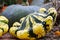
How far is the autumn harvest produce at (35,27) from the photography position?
0.96 meters

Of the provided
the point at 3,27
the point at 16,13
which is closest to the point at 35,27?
the point at 3,27

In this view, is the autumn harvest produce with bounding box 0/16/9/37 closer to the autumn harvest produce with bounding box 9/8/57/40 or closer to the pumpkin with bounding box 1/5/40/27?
the autumn harvest produce with bounding box 9/8/57/40

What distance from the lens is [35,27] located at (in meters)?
0.95

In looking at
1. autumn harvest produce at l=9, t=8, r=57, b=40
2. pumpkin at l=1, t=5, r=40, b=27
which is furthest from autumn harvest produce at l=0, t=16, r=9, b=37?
pumpkin at l=1, t=5, r=40, b=27

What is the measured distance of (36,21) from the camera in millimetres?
1021

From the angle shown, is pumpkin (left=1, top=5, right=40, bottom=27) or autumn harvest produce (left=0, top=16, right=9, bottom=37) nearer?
autumn harvest produce (left=0, top=16, right=9, bottom=37)

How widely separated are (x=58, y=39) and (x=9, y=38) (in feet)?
0.93

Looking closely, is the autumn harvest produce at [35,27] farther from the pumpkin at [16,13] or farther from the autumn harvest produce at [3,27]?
the pumpkin at [16,13]

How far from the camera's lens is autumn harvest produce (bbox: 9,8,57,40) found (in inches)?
37.9

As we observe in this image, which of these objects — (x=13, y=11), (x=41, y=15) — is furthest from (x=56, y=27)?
(x=13, y=11)

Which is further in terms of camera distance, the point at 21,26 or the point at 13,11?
the point at 13,11

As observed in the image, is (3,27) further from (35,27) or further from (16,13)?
(16,13)

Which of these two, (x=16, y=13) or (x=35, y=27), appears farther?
(x=16, y=13)

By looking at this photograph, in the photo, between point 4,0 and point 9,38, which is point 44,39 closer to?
point 9,38
